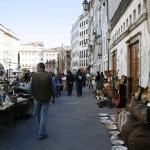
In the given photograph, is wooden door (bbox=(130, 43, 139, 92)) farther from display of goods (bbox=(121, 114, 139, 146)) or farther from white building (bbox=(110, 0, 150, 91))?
display of goods (bbox=(121, 114, 139, 146))

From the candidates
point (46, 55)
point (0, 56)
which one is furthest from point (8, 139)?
point (46, 55)

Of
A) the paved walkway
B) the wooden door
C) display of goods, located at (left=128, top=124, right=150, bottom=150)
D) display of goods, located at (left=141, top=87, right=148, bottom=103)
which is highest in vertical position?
the wooden door

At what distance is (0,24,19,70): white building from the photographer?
105250 millimetres

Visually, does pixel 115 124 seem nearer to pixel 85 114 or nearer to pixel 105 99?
pixel 85 114

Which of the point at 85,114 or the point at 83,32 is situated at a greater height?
the point at 83,32

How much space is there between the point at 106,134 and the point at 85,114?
473 cm

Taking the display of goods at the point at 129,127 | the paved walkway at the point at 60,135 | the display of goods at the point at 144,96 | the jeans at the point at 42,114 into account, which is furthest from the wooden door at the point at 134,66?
the display of goods at the point at 129,127

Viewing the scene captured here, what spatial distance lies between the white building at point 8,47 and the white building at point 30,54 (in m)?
48.1

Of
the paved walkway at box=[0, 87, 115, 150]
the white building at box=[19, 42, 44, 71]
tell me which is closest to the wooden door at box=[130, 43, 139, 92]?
the paved walkway at box=[0, 87, 115, 150]

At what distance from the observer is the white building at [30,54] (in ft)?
599

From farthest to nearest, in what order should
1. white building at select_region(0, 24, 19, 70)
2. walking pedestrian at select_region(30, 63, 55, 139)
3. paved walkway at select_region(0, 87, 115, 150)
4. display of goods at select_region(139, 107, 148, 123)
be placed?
white building at select_region(0, 24, 19, 70), walking pedestrian at select_region(30, 63, 55, 139), paved walkway at select_region(0, 87, 115, 150), display of goods at select_region(139, 107, 148, 123)

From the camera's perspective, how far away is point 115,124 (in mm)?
11477

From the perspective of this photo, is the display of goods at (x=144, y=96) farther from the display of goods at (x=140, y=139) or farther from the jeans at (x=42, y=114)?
the display of goods at (x=140, y=139)

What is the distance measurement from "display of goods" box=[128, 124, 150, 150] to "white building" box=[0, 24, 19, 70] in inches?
3509
